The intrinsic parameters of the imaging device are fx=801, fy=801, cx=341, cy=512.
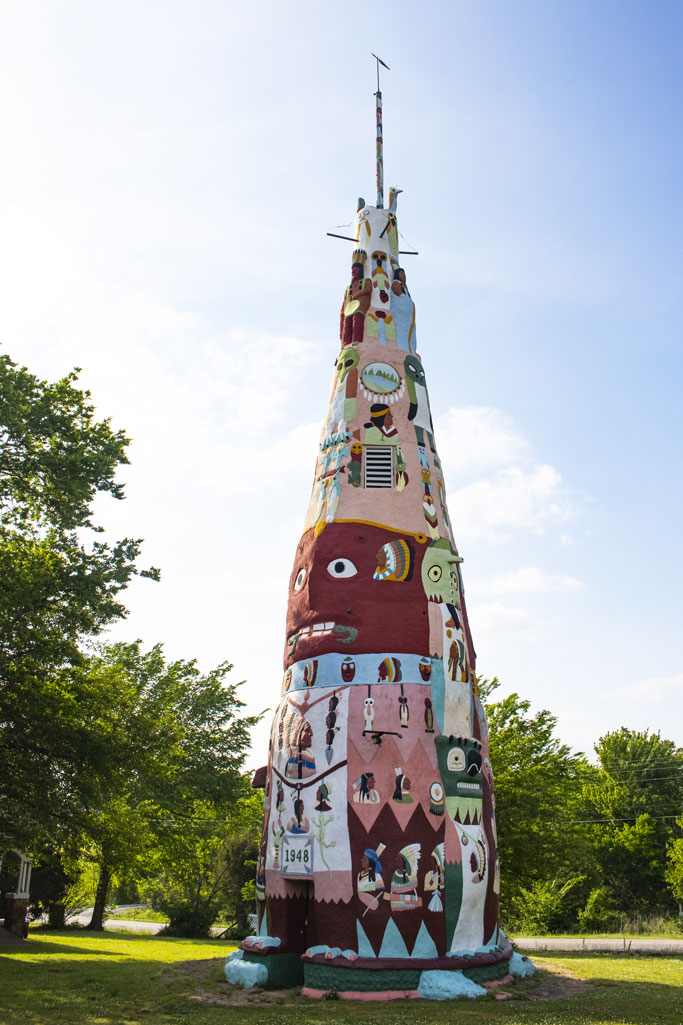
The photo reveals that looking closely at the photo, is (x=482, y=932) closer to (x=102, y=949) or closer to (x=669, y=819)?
(x=102, y=949)

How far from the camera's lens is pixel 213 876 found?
4059 centimetres

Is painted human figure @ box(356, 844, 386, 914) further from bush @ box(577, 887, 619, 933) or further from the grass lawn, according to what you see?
bush @ box(577, 887, 619, 933)

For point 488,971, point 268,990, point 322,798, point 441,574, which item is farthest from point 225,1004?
point 441,574

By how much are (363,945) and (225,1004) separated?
275cm

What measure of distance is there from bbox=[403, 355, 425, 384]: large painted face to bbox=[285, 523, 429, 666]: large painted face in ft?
15.4

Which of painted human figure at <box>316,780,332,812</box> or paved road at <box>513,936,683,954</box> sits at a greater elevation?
painted human figure at <box>316,780,332,812</box>

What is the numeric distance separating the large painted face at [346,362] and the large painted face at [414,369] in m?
1.33

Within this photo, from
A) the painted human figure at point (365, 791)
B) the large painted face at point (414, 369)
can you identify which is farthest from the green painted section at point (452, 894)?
the large painted face at point (414, 369)

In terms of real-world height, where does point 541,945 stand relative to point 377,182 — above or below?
below

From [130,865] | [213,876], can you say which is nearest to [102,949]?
[130,865]

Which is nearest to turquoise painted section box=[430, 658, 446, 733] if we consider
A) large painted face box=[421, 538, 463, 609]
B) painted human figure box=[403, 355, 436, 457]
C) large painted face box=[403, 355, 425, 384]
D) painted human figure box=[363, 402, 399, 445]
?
large painted face box=[421, 538, 463, 609]

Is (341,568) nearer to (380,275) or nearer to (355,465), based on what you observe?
(355,465)

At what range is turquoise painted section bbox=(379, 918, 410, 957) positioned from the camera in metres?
15.3

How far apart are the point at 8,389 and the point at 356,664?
34.7 feet
